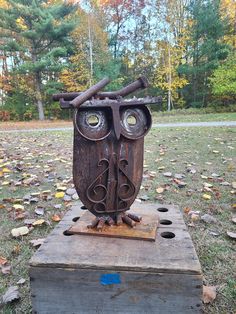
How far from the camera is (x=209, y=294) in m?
1.59

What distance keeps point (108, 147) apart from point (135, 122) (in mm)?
209

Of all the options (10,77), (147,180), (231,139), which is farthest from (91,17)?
(147,180)

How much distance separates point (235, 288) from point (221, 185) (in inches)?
70.6

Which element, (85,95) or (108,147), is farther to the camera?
(108,147)

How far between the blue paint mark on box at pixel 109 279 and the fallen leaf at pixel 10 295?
0.61 meters

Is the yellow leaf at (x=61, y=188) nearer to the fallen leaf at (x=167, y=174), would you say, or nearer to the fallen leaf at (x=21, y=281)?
the fallen leaf at (x=167, y=174)

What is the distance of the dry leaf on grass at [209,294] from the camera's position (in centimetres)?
156

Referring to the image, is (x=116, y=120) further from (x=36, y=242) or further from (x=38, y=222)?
(x=38, y=222)

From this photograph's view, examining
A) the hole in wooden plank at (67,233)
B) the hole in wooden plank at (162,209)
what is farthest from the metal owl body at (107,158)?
the hole in wooden plank at (162,209)

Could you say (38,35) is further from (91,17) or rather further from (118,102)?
(118,102)

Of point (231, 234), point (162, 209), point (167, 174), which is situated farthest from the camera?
point (167, 174)

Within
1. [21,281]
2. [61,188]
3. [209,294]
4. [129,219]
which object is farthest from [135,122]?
[61,188]

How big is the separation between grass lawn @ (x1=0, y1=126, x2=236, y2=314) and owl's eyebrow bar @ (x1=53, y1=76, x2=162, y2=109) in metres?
1.14

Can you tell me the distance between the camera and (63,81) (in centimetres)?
1902
